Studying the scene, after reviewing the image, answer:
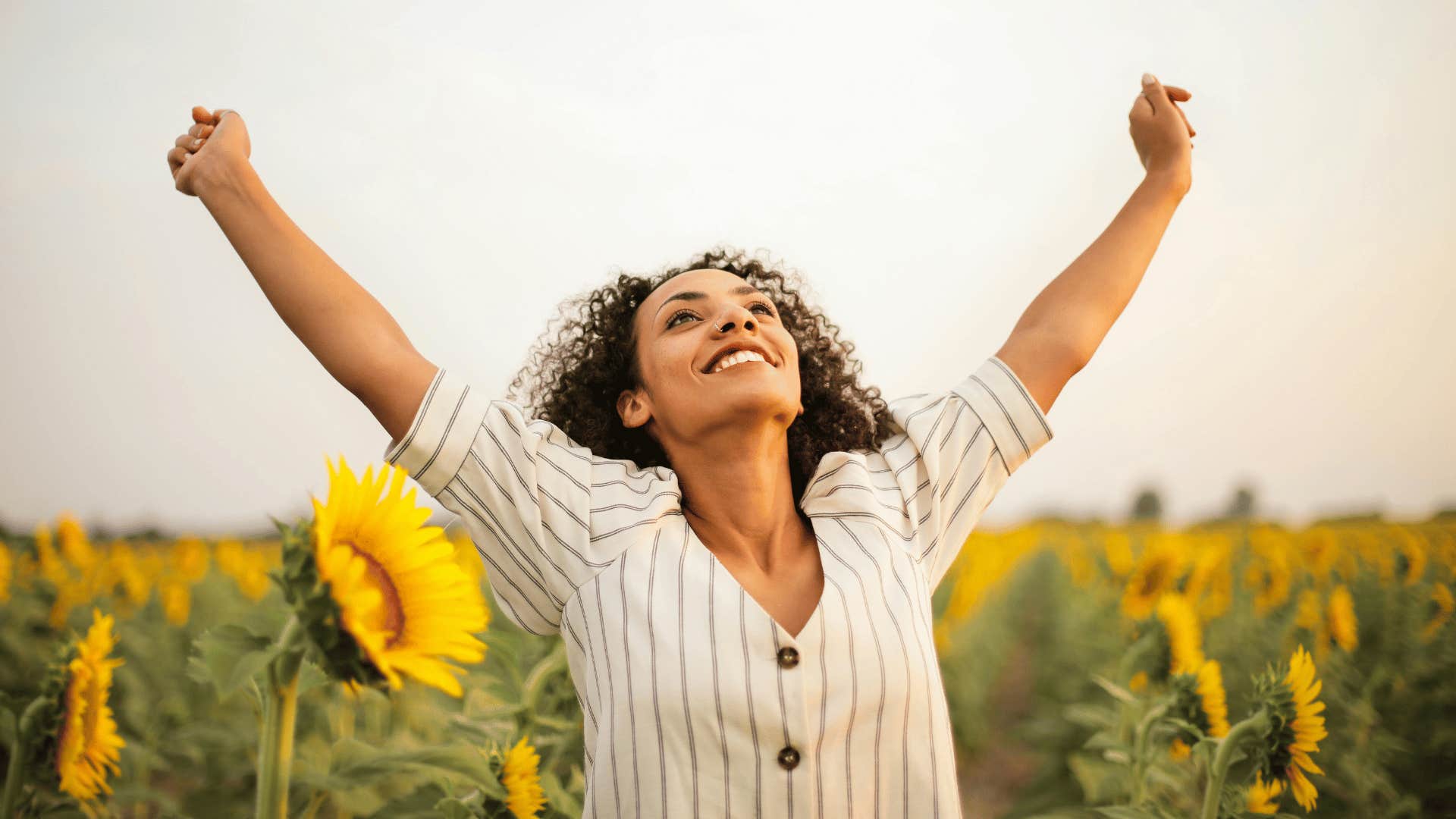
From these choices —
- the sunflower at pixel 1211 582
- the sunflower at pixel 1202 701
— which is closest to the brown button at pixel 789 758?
the sunflower at pixel 1202 701

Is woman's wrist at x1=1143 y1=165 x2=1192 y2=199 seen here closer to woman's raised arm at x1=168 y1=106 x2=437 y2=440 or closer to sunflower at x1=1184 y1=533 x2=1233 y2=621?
woman's raised arm at x1=168 y1=106 x2=437 y2=440

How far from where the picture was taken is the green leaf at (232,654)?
0.99 meters

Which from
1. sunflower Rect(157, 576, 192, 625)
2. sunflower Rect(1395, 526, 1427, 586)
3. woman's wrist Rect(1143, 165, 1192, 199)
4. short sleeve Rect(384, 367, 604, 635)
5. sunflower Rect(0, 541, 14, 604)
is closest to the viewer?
short sleeve Rect(384, 367, 604, 635)

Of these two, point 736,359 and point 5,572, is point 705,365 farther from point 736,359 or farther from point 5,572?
point 5,572

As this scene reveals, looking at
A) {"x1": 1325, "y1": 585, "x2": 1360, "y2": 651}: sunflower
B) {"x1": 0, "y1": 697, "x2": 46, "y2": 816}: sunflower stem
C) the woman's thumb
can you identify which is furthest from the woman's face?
{"x1": 1325, "y1": 585, "x2": 1360, "y2": 651}: sunflower

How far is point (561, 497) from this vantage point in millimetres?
1538

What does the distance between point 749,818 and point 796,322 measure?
4.29 ft

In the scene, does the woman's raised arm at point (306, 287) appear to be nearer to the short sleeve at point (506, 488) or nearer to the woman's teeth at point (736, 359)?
the short sleeve at point (506, 488)

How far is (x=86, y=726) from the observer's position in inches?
63.4

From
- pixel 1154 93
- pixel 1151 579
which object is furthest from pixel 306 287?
pixel 1151 579

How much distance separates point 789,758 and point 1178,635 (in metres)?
2.05

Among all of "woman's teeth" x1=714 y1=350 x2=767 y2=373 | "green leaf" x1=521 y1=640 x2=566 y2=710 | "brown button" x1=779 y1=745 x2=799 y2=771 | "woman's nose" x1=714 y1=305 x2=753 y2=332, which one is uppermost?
"woman's nose" x1=714 y1=305 x2=753 y2=332

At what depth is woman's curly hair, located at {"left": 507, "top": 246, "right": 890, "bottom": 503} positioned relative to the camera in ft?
6.65

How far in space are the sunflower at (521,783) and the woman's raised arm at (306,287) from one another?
2.27 feet
